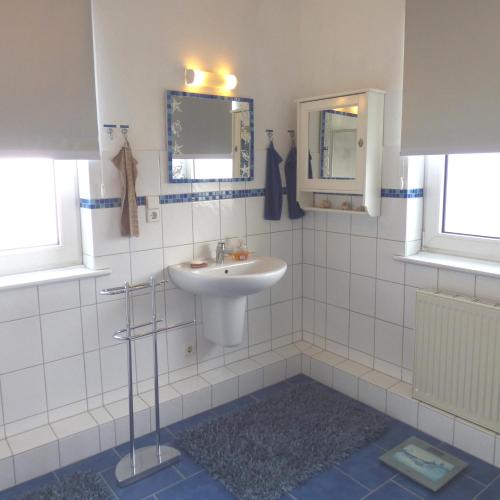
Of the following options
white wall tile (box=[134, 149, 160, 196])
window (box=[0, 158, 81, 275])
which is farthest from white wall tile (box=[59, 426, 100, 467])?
white wall tile (box=[134, 149, 160, 196])

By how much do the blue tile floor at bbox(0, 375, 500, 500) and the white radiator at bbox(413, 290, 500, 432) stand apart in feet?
0.81

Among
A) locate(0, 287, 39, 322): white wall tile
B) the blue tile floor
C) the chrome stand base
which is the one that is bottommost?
the blue tile floor

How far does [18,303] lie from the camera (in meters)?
2.38

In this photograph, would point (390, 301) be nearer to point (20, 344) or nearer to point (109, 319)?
point (109, 319)

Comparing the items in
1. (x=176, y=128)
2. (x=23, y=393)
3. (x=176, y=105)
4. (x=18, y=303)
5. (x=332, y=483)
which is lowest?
(x=332, y=483)

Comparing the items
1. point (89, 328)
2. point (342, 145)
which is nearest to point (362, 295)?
point (342, 145)

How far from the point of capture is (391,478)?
2324 millimetres

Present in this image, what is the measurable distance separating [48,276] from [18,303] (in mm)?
184

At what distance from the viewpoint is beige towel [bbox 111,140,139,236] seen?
2.56 metres

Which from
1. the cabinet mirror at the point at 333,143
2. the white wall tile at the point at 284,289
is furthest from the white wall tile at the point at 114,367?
the cabinet mirror at the point at 333,143

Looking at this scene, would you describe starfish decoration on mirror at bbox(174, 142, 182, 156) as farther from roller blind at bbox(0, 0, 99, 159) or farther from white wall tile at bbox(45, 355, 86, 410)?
white wall tile at bbox(45, 355, 86, 410)

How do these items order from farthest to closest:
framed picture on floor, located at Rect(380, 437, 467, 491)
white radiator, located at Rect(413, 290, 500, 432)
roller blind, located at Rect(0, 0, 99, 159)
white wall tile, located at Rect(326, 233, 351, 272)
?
1. white wall tile, located at Rect(326, 233, 351, 272)
2. white radiator, located at Rect(413, 290, 500, 432)
3. framed picture on floor, located at Rect(380, 437, 467, 491)
4. roller blind, located at Rect(0, 0, 99, 159)

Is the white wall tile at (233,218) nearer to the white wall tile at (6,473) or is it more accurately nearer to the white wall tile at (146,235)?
the white wall tile at (146,235)

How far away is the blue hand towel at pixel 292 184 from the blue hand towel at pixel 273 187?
3.0 inches
